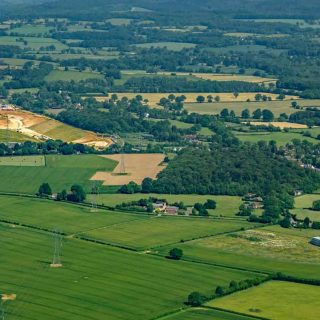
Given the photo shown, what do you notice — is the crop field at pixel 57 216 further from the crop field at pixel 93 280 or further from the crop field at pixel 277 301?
the crop field at pixel 277 301

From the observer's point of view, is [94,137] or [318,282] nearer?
[318,282]

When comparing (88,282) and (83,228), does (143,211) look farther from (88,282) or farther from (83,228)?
(88,282)

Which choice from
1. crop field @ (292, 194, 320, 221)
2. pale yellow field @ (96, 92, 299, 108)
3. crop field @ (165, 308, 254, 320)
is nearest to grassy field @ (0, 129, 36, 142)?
pale yellow field @ (96, 92, 299, 108)

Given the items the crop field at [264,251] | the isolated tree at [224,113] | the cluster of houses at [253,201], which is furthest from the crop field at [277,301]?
the isolated tree at [224,113]

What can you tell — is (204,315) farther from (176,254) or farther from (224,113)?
(224,113)

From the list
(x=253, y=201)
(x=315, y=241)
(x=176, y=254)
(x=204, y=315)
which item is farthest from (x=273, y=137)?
(x=204, y=315)

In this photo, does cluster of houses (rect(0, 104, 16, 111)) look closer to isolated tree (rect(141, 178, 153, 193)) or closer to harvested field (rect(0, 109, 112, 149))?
harvested field (rect(0, 109, 112, 149))

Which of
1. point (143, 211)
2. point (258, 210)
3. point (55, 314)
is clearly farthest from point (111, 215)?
point (55, 314)
